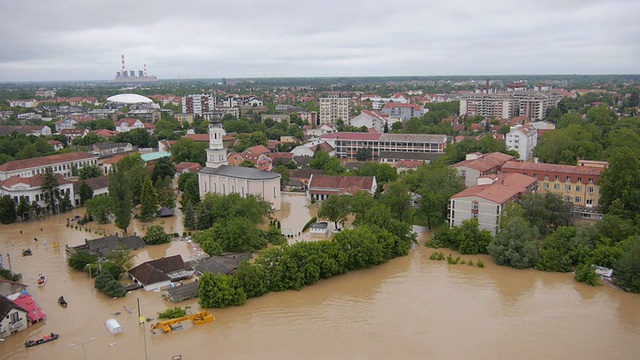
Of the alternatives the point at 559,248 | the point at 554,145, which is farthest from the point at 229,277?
the point at 554,145

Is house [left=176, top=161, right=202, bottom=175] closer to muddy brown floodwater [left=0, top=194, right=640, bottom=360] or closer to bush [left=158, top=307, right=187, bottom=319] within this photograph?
muddy brown floodwater [left=0, top=194, right=640, bottom=360]

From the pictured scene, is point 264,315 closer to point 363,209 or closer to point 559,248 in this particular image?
point 363,209

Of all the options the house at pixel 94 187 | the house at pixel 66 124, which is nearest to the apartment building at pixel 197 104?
the house at pixel 66 124

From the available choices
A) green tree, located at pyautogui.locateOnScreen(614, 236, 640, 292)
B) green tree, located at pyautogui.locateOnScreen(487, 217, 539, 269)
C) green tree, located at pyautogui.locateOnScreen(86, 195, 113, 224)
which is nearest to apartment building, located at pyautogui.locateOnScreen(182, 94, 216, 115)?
green tree, located at pyautogui.locateOnScreen(86, 195, 113, 224)

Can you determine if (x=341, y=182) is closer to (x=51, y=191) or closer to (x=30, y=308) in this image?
(x=51, y=191)

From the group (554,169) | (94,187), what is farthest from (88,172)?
(554,169)
